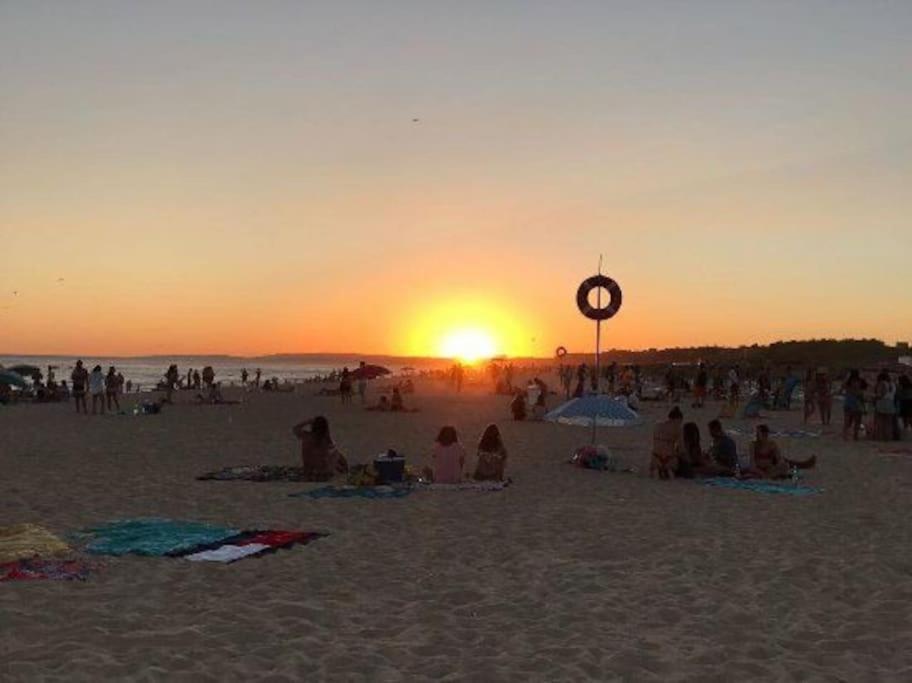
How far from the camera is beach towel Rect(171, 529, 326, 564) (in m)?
8.30

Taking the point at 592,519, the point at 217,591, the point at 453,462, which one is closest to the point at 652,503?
the point at 592,519

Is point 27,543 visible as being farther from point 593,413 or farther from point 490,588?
point 593,413

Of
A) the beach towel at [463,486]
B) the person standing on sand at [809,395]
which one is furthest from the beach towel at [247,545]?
the person standing on sand at [809,395]

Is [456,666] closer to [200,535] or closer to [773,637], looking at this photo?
[773,637]

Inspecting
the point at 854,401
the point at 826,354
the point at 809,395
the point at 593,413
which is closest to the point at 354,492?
the point at 593,413

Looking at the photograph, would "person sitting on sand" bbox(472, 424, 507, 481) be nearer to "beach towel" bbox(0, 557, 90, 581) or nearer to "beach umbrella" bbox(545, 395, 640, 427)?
"beach umbrella" bbox(545, 395, 640, 427)

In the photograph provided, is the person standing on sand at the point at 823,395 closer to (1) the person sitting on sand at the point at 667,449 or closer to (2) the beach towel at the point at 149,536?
(1) the person sitting on sand at the point at 667,449

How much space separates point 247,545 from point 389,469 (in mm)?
Answer: 4541

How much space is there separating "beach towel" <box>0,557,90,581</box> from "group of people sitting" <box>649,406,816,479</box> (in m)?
9.37

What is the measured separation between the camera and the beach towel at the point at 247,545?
327 inches

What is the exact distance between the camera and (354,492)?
41.0ft

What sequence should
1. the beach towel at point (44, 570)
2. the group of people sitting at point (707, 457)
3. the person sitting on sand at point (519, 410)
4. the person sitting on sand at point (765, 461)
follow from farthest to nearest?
the person sitting on sand at point (519, 410) < the group of people sitting at point (707, 457) < the person sitting on sand at point (765, 461) < the beach towel at point (44, 570)

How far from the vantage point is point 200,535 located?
9211mm

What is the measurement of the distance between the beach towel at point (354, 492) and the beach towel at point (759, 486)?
4812 millimetres
